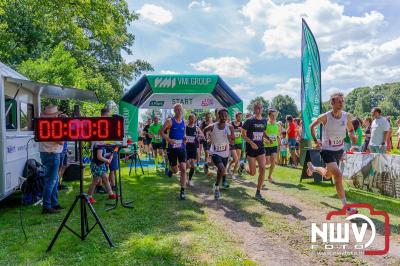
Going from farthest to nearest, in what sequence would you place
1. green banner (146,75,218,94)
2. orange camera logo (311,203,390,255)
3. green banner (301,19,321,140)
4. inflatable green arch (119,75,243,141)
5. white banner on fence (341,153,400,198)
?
1. green banner (146,75,218,94)
2. inflatable green arch (119,75,243,141)
3. green banner (301,19,321,140)
4. white banner on fence (341,153,400,198)
5. orange camera logo (311,203,390,255)

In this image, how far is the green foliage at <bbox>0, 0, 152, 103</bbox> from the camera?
1454 centimetres

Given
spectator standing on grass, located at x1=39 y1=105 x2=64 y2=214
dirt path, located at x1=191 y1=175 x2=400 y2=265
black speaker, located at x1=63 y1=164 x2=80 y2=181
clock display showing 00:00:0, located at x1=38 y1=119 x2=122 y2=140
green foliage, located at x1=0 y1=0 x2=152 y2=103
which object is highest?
green foliage, located at x1=0 y1=0 x2=152 y2=103

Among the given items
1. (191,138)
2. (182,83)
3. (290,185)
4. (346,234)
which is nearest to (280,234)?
(346,234)

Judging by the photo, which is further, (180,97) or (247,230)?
(180,97)

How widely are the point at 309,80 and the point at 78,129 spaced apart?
8488 millimetres

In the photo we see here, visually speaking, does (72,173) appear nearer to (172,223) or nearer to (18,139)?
(18,139)

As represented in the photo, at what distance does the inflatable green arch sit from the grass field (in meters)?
5.73

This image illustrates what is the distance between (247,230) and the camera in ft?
17.8

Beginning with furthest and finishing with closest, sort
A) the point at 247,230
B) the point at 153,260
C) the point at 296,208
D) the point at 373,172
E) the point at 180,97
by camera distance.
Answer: the point at 180,97 < the point at 373,172 < the point at 296,208 < the point at 247,230 < the point at 153,260

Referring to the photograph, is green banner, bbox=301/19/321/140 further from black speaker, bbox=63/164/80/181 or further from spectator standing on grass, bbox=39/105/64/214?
spectator standing on grass, bbox=39/105/64/214

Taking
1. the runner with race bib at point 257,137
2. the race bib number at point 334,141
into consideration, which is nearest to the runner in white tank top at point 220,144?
the runner with race bib at point 257,137

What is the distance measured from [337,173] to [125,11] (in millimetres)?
13824

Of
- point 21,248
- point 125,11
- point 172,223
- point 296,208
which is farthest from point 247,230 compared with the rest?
point 125,11

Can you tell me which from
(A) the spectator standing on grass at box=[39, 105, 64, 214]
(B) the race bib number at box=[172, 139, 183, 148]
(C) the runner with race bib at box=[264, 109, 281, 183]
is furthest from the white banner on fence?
(A) the spectator standing on grass at box=[39, 105, 64, 214]
